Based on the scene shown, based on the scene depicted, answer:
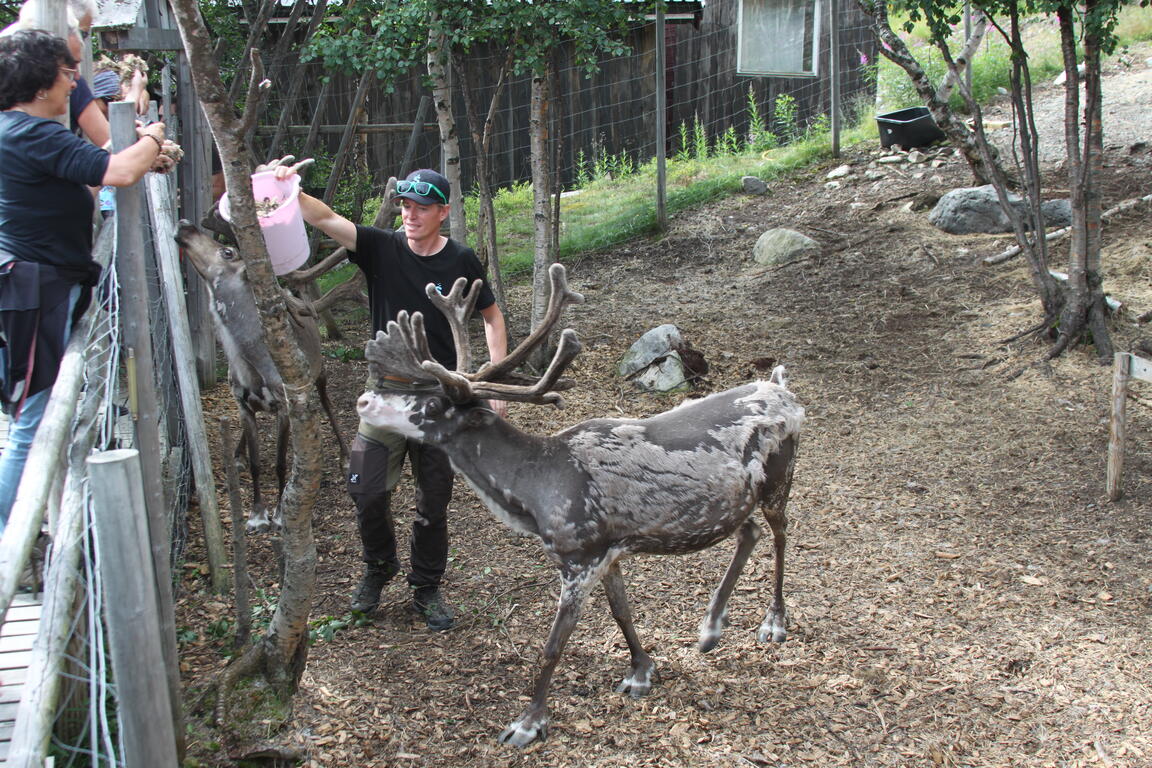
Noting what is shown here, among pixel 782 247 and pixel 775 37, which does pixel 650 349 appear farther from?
pixel 775 37

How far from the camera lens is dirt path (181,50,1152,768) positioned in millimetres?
3977

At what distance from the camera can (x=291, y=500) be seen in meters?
3.52

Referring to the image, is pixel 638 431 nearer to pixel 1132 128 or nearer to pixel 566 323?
pixel 566 323

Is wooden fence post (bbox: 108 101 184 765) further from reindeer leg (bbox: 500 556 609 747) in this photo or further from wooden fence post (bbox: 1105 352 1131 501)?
wooden fence post (bbox: 1105 352 1131 501)

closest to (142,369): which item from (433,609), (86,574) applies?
(86,574)

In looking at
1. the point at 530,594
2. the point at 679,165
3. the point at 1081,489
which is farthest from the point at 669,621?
the point at 679,165

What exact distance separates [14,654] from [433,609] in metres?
1.93

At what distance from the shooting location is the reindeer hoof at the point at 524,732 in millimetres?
3898

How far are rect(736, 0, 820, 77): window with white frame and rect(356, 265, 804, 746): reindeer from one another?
9334 mm

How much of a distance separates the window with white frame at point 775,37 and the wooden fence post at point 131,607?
1172cm

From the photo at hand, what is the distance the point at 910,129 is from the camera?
40.4 ft

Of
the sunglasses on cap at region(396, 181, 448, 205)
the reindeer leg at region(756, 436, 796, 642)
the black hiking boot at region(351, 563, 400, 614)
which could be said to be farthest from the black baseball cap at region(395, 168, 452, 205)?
the reindeer leg at region(756, 436, 796, 642)

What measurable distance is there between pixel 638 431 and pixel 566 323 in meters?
4.90

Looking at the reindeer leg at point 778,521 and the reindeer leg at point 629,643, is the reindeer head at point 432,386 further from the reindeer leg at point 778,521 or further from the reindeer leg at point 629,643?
the reindeer leg at point 778,521
